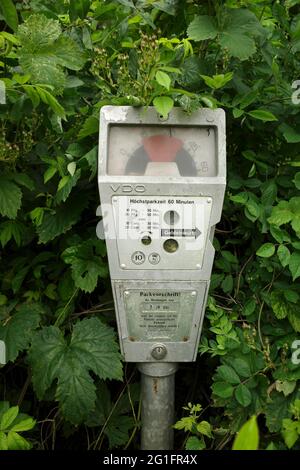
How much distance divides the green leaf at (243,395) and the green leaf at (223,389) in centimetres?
2

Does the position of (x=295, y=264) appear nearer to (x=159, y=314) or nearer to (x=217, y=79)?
(x=159, y=314)

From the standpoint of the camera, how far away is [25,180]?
6.49 feet

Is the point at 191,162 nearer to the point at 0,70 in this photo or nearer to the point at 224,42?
the point at 224,42

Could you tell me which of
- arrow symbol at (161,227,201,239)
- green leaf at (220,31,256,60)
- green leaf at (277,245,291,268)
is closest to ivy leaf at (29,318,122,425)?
arrow symbol at (161,227,201,239)

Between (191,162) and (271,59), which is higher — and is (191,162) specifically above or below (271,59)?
below

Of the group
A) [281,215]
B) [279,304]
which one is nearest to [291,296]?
[279,304]

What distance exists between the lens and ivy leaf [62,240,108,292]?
76.3 inches

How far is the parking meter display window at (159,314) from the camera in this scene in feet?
5.66

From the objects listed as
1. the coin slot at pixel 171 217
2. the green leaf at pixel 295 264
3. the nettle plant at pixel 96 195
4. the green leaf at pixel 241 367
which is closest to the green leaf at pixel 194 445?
the nettle plant at pixel 96 195

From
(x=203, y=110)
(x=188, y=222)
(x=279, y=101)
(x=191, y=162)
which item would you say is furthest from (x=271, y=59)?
(x=188, y=222)

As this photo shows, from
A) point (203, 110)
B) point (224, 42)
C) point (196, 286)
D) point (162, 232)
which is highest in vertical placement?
point (224, 42)

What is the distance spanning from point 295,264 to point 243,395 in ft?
1.53

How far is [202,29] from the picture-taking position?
177cm

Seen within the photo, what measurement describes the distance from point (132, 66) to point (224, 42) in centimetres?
33
